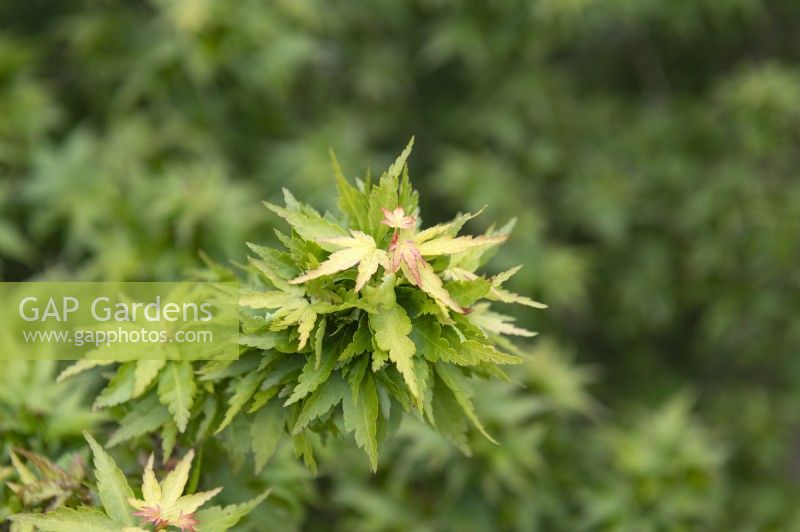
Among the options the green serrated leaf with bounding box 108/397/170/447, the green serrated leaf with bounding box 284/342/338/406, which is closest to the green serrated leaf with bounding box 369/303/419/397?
the green serrated leaf with bounding box 284/342/338/406

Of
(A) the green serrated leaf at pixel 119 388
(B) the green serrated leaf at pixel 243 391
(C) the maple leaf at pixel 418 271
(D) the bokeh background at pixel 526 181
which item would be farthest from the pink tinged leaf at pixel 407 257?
(D) the bokeh background at pixel 526 181

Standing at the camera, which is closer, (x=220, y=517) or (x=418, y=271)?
(x=418, y=271)

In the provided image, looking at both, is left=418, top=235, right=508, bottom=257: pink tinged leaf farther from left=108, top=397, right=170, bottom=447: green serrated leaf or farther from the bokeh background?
the bokeh background

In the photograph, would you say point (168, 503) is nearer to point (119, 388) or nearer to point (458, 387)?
point (119, 388)

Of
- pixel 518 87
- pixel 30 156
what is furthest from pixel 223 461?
pixel 518 87

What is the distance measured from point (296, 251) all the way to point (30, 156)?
2.14 metres

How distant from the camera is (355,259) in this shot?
1.24 m

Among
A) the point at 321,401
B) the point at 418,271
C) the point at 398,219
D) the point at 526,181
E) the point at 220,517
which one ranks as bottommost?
the point at 220,517

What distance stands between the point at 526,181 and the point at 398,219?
2755 mm

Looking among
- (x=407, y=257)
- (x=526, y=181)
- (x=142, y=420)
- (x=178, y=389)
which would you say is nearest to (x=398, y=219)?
(x=407, y=257)

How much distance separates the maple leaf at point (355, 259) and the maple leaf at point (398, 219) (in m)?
0.04

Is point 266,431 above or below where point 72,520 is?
above

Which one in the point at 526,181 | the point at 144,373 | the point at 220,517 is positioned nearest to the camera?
the point at 220,517

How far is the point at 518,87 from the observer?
3.80 meters
